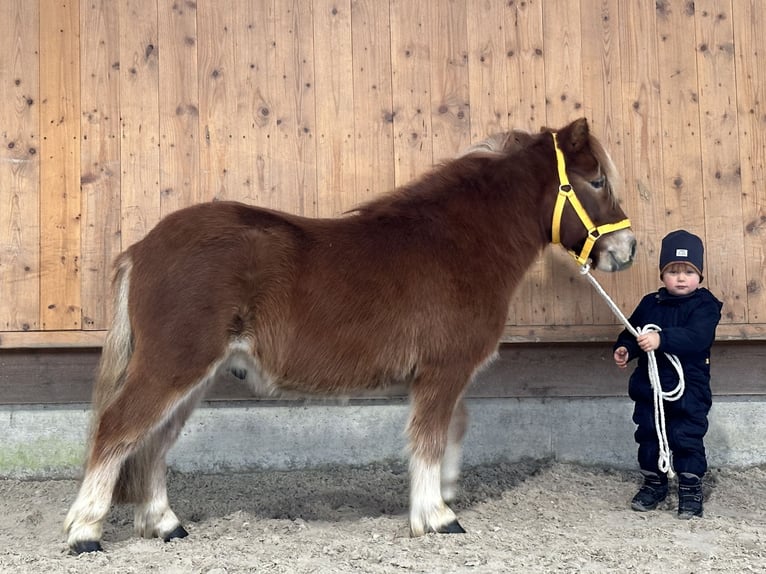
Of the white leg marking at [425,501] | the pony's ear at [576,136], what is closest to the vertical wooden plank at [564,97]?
the pony's ear at [576,136]

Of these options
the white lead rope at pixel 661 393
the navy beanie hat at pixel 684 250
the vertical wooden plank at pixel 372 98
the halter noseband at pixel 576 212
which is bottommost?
the white lead rope at pixel 661 393

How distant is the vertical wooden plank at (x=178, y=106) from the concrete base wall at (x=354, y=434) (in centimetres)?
147

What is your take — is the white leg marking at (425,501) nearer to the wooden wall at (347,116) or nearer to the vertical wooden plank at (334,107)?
the wooden wall at (347,116)

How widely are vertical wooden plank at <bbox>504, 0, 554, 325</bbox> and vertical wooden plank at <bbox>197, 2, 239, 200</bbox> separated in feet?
6.19

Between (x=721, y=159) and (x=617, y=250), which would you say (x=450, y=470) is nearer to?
(x=617, y=250)

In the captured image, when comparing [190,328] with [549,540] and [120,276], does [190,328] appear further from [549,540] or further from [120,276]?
[549,540]

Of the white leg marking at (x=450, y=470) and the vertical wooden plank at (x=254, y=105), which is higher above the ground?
the vertical wooden plank at (x=254, y=105)

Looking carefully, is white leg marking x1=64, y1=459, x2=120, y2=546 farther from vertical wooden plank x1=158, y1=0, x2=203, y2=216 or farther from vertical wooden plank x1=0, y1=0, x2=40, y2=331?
vertical wooden plank x1=158, y1=0, x2=203, y2=216

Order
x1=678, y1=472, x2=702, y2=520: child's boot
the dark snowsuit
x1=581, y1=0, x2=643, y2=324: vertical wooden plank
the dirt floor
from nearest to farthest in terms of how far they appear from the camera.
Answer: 1. the dirt floor
2. x1=678, y1=472, x2=702, y2=520: child's boot
3. the dark snowsuit
4. x1=581, y1=0, x2=643, y2=324: vertical wooden plank

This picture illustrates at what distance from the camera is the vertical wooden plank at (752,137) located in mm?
5328

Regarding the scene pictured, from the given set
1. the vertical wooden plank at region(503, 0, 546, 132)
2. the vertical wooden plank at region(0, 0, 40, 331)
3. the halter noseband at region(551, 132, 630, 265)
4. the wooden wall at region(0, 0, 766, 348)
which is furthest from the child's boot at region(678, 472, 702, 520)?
the vertical wooden plank at region(0, 0, 40, 331)

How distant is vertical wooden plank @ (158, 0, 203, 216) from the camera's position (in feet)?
16.9

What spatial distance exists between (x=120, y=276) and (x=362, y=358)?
4.33 feet

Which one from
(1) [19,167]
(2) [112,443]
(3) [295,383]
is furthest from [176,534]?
(1) [19,167]
